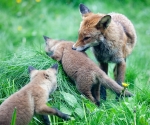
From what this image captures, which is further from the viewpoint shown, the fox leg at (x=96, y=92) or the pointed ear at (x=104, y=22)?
the pointed ear at (x=104, y=22)

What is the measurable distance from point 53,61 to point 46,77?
3.07ft

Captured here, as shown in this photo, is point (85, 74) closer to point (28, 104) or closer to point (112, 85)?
point (112, 85)

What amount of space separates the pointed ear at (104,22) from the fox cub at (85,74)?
0.53 meters

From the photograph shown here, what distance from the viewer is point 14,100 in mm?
5160

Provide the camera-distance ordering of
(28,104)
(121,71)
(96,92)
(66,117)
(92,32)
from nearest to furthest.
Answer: (28,104) → (66,117) → (96,92) → (92,32) → (121,71)

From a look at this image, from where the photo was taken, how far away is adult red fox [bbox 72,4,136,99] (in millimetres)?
6582

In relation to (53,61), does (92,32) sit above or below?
above

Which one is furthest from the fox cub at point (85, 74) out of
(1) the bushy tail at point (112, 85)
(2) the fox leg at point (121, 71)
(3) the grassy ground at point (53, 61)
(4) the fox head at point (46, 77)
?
(2) the fox leg at point (121, 71)

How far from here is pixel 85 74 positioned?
6.10 metres

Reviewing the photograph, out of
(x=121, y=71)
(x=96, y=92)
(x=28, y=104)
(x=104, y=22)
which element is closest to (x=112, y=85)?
(x=96, y=92)

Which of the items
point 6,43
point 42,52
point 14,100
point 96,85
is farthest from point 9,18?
point 14,100

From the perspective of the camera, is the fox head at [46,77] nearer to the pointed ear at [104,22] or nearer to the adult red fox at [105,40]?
the adult red fox at [105,40]

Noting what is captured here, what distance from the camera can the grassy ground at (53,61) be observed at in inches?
218

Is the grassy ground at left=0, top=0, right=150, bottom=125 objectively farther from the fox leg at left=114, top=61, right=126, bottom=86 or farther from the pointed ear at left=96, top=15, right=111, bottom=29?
the pointed ear at left=96, top=15, right=111, bottom=29
